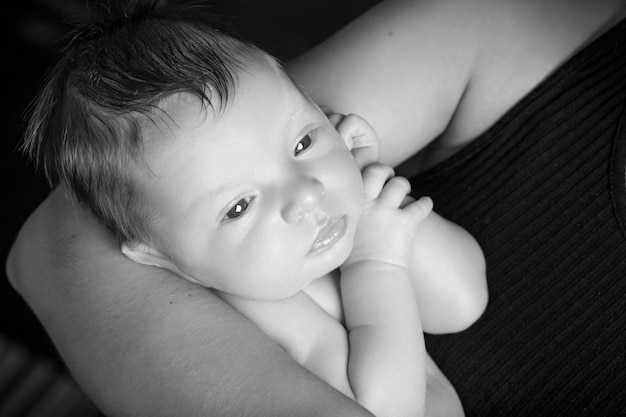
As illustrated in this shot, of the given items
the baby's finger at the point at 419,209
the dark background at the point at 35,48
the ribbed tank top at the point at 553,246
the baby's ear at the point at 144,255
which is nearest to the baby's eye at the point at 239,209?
the baby's ear at the point at 144,255

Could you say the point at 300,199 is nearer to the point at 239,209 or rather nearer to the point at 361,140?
the point at 239,209

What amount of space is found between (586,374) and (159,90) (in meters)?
0.62

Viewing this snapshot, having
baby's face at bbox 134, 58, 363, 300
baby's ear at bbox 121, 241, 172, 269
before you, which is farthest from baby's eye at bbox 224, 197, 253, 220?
baby's ear at bbox 121, 241, 172, 269

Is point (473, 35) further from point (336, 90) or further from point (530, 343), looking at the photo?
point (530, 343)

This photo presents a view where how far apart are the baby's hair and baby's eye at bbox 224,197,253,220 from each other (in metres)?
0.09

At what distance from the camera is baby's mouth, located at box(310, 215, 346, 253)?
0.79m

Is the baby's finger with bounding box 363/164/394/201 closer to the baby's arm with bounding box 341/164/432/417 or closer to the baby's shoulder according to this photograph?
the baby's arm with bounding box 341/164/432/417

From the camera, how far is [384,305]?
0.82 metres

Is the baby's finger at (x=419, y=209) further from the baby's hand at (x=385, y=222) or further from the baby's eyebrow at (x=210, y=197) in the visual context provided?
the baby's eyebrow at (x=210, y=197)

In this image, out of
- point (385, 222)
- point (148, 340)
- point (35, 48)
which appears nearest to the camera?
point (148, 340)

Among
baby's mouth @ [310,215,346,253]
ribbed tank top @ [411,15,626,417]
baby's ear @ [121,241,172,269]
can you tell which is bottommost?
ribbed tank top @ [411,15,626,417]

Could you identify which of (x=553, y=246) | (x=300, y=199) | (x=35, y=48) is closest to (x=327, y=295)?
(x=300, y=199)

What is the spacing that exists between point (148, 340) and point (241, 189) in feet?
0.62

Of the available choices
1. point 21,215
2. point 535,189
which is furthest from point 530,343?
point 21,215
